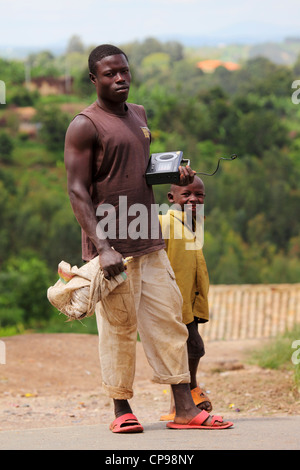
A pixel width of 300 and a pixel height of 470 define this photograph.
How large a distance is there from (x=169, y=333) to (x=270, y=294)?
394 inches

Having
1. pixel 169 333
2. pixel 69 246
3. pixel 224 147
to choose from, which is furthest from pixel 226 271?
pixel 224 147

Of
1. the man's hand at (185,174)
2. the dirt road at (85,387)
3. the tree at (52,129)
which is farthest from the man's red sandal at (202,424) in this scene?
the tree at (52,129)

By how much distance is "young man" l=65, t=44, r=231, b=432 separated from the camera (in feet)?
11.5

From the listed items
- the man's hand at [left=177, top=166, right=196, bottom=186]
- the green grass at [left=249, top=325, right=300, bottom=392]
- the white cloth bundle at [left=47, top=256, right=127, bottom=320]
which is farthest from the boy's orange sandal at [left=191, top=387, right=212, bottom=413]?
the green grass at [left=249, top=325, right=300, bottom=392]

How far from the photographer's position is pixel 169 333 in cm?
370

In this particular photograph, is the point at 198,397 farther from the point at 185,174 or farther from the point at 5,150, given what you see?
the point at 5,150

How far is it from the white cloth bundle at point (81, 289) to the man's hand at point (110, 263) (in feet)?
0.08

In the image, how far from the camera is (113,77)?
3.54 metres

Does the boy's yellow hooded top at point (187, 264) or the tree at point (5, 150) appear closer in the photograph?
the boy's yellow hooded top at point (187, 264)

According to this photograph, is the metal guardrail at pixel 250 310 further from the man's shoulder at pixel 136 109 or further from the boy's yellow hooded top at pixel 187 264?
the man's shoulder at pixel 136 109

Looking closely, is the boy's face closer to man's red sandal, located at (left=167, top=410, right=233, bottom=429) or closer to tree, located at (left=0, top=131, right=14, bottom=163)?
man's red sandal, located at (left=167, top=410, right=233, bottom=429)

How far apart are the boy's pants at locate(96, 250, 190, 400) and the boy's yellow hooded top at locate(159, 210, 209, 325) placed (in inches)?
19.4

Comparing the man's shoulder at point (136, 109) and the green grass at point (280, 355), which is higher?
the man's shoulder at point (136, 109)

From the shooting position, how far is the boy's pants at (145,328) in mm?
3576
